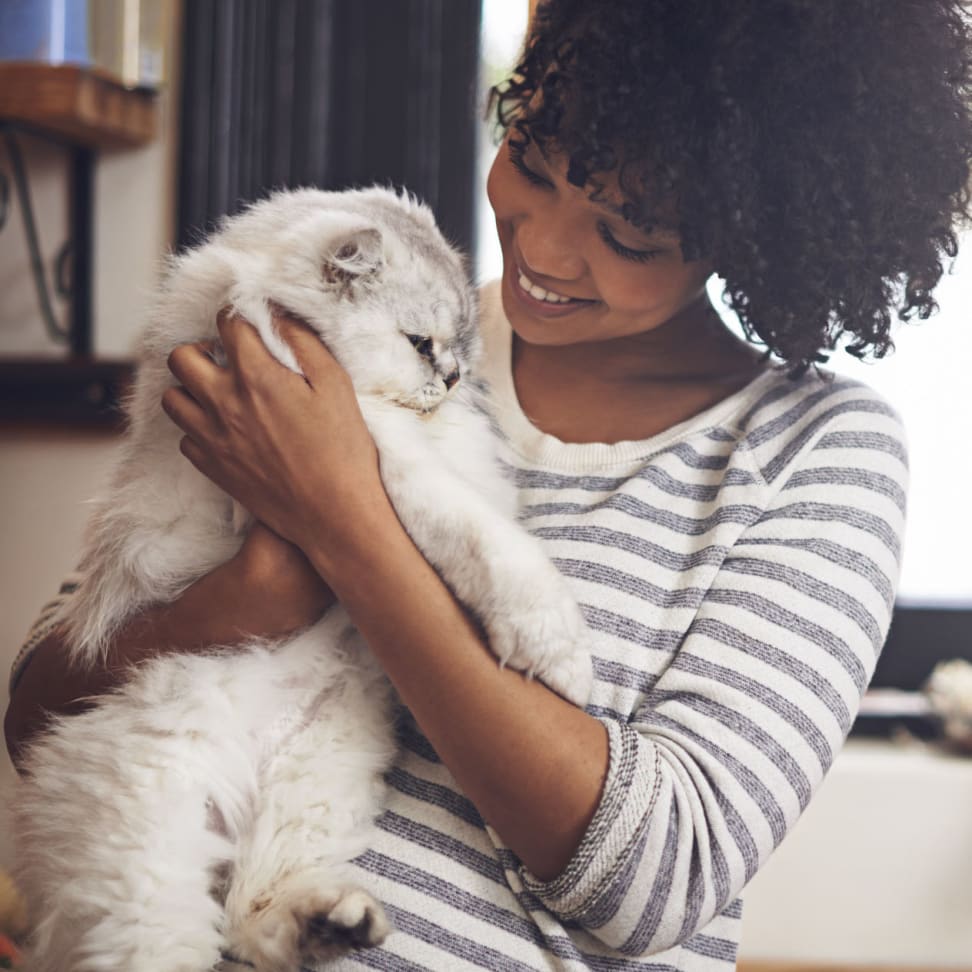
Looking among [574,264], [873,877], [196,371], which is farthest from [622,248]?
[873,877]

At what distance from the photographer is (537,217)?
107 cm

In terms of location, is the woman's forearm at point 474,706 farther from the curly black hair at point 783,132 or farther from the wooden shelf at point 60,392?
the wooden shelf at point 60,392

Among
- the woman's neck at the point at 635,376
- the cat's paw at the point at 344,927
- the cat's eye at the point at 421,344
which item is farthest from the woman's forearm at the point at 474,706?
the woman's neck at the point at 635,376

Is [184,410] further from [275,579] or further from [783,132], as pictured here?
[783,132]

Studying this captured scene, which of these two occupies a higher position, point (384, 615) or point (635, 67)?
point (635, 67)

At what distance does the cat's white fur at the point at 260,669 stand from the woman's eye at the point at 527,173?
0.13 metres

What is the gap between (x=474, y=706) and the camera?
812 mm

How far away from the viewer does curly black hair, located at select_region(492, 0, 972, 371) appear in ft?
3.14

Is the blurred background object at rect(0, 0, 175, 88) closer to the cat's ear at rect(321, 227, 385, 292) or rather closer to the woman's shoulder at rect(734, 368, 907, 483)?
the cat's ear at rect(321, 227, 385, 292)

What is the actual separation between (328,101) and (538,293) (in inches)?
43.9

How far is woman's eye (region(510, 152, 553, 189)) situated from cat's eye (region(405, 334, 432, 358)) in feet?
0.68

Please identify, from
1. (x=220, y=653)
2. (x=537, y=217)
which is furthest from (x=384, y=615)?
(x=537, y=217)

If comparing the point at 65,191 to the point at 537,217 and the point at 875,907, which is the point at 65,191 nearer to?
the point at 537,217

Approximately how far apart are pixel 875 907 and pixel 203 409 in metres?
1.53
